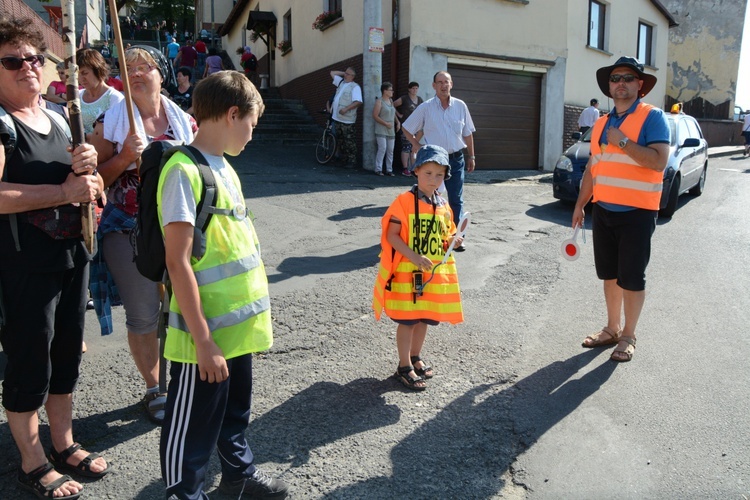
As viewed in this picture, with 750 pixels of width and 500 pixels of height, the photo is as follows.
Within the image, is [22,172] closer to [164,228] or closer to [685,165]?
[164,228]

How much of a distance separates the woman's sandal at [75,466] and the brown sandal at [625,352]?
Result: 10.4 feet

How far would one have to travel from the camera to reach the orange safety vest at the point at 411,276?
363cm

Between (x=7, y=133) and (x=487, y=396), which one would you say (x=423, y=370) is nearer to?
(x=487, y=396)

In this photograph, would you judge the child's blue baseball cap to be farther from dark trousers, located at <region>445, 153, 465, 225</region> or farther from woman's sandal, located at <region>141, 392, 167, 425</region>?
dark trousers, located at <region>445, 153, 465, 225</region>

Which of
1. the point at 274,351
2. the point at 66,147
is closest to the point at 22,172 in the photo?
the point at 66,147

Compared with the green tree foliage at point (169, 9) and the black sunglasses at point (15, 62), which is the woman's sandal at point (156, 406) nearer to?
the black sunglasses at point (15, 62)

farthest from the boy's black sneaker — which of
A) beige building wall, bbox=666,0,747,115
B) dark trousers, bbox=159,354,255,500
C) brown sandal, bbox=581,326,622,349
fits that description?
beige building wall, bbox=666,0,747,115

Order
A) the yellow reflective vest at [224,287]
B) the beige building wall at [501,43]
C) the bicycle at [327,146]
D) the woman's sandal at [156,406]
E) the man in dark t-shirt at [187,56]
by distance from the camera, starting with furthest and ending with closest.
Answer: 1. the man in dark t-shirt at [187,56]
2. the beige building wall at [501,43]
3. the bicycle at [327,146]
4. the woman's sandal at [156,406]
5. the yellow reflective vest at [224,287]

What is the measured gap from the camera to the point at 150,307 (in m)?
3.20

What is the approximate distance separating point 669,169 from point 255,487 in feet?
28.7

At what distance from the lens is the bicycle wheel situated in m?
12.8

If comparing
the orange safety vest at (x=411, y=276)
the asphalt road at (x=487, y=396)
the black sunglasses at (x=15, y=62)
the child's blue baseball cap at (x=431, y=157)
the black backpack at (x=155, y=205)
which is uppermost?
the black sunglasses at (x=15, y=62)

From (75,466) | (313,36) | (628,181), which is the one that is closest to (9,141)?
(75,466)

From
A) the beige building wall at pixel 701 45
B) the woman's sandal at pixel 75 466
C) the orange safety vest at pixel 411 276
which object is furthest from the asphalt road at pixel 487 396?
the beige building wall at pixel 701 45
